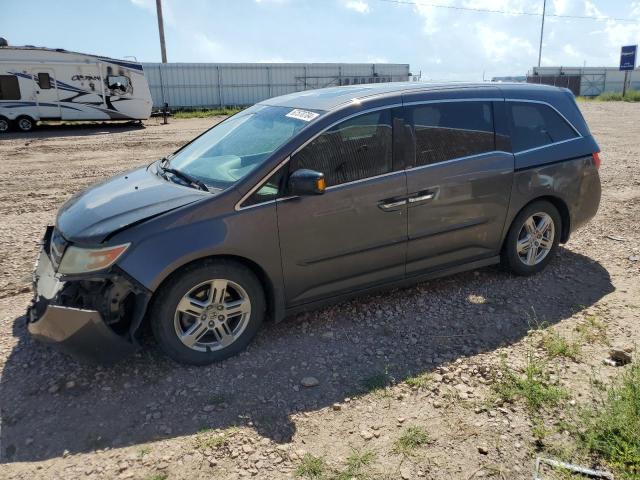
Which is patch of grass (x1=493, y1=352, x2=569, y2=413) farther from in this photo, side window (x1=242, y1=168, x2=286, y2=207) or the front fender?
side window (x1=242, y1=168, x2=286, y2=207)

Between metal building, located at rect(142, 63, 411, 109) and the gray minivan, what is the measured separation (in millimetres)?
28001

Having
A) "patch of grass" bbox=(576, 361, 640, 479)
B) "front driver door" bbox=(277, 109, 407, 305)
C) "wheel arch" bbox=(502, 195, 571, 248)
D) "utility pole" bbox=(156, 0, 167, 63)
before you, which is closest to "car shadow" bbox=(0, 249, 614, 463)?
"front driver door" bbox=(277, 109, 407, 305)

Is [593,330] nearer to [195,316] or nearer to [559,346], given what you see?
[559,346]

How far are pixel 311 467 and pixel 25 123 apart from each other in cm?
2051

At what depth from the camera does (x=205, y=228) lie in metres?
3.29

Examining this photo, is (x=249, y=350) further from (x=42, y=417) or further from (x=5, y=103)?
(x=5, y=103)

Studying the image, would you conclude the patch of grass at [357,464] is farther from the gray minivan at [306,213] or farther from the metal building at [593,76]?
the metal building at [593,76]

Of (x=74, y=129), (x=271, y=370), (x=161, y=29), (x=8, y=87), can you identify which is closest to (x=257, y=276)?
(x=271, y=370)

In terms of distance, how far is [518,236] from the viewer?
4.67 m

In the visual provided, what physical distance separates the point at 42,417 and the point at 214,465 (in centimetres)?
114

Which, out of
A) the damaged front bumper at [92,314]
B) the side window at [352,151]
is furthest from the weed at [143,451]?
the side window at [352,151]

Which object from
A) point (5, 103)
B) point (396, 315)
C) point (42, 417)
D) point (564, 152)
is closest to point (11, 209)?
point (42, 417)

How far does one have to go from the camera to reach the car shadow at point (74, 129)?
60.0ft

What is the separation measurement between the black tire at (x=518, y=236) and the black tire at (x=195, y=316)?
93.8 inches
